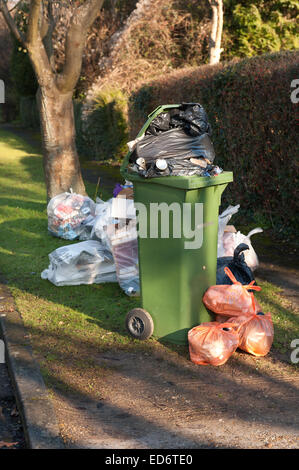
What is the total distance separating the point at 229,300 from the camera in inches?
161

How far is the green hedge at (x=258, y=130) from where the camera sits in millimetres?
6914

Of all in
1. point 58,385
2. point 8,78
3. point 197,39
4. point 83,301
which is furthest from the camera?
point 8,78

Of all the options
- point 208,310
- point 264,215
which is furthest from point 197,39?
point 208,310

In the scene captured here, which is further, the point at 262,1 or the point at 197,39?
the point at 197,39

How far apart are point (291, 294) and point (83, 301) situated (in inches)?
75.4

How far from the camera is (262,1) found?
51.1 ft

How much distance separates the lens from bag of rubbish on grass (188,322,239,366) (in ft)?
12.8

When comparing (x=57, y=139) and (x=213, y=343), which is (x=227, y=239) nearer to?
(x=213, y=343)

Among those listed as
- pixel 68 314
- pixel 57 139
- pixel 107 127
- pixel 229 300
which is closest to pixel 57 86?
pixel 57 139

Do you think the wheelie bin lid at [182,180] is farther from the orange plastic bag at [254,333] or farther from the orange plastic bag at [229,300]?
→ the orange plastic bag at [254,333]

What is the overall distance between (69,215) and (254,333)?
387 cm

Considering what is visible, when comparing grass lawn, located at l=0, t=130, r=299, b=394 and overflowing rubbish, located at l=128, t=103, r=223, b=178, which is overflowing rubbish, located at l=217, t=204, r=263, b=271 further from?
overflowing rubbish, located at l=128, t=103, r=223, b=178
